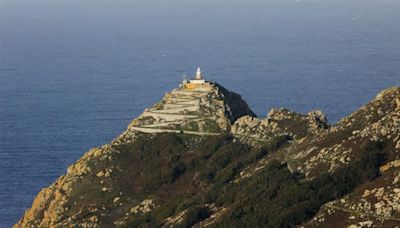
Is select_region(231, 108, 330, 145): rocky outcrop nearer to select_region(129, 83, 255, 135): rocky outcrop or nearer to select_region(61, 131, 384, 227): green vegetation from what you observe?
select_region(61, 131, 384, 227): green vegetation

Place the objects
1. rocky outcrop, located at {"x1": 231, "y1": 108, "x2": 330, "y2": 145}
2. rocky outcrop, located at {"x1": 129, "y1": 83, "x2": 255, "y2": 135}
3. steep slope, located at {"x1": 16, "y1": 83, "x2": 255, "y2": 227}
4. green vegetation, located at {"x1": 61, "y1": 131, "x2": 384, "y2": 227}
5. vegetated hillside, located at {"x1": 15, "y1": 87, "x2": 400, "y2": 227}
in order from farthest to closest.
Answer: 1. rocky outcrop, located at {"x1": 129, "y1": 83, "x2": 255, "y2": 135}
2. rocky outcrop, located at {"x1": 231, "y1": 108, "x2": 330, "y2": 145}
3. steep slope, located at {"x1": 16, "y1": 83, "x2": 255, "y2": 227}
4. green vegetation, located at {"x1": 61, "y1": 131, "x2": 384, "y2": 227}
5. vegetated hillside, located at {"x1": 15, "y1": 87, "x2": 400, "y2": 227}

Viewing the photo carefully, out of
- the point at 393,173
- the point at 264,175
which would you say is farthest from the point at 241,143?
the point at 393,173

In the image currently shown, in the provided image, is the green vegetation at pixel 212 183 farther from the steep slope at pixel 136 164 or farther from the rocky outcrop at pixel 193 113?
the rocky outcrop at pixel 193 113

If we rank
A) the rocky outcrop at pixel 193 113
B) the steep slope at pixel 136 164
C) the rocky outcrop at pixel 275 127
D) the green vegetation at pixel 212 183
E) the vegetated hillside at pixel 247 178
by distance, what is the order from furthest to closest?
1. the rocky outcrop at pixel 193 113
2. the rocky outcrop at pixel 275 127
3. the steep slope at pixel 136 164
4. the green vegetation at pixel 212 183
5. the vegetated hillside at pixel 247 178

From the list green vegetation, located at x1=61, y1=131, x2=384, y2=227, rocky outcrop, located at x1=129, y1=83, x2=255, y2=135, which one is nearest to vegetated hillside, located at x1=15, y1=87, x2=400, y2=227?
green vegetation, located at x1=61, y1=131, x2=384, y2=227

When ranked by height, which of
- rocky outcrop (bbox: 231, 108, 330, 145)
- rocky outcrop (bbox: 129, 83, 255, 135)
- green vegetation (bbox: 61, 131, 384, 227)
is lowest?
green vegetation (bbox: 61, 131, 384, 227)

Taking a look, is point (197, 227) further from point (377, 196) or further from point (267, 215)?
point (377, 196)

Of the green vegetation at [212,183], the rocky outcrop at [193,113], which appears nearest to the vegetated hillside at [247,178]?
the green vegetation at [212,183]

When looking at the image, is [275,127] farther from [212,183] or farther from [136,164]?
[136,164]

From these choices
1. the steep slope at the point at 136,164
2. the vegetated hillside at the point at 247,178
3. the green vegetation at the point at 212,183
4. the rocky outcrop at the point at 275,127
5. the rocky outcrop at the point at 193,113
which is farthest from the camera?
the rocky outcrop at the point at 193,113
